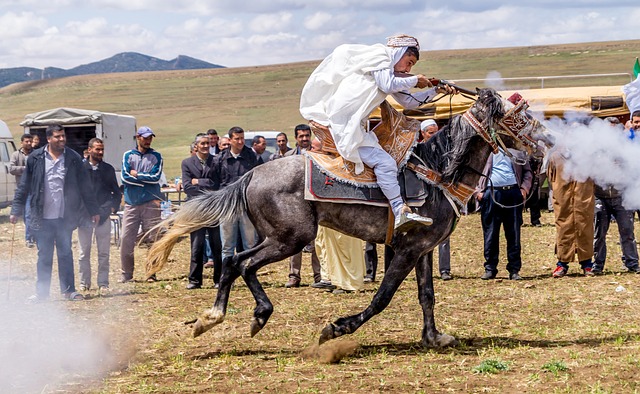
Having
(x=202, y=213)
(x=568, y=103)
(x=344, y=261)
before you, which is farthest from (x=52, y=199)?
(x=568, y=103)

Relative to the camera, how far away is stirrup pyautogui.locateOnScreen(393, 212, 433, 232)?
804cm

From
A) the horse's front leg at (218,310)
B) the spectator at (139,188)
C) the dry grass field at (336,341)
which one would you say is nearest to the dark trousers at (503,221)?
the dry grass field at (336,341)

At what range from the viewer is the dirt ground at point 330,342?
23.0 feet

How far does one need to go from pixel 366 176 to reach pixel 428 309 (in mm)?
1475

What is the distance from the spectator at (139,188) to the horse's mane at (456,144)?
230 inches

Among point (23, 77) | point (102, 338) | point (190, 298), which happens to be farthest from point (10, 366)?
point (23, 77)

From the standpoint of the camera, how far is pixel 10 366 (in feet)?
25.3

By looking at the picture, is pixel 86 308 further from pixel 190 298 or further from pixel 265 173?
pixel 265 173

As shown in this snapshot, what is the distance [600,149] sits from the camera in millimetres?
9727

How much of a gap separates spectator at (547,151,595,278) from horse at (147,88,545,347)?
439 centimetres

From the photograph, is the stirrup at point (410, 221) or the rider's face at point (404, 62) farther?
the rider's face at point (404, 62)

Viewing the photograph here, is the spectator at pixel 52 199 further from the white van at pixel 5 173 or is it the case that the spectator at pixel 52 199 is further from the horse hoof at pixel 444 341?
the white van at pixel 5 173

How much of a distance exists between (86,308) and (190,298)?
1.37 m

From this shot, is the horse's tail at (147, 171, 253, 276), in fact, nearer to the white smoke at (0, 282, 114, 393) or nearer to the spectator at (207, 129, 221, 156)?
the white smoke at (0, 282, 114, 393)
